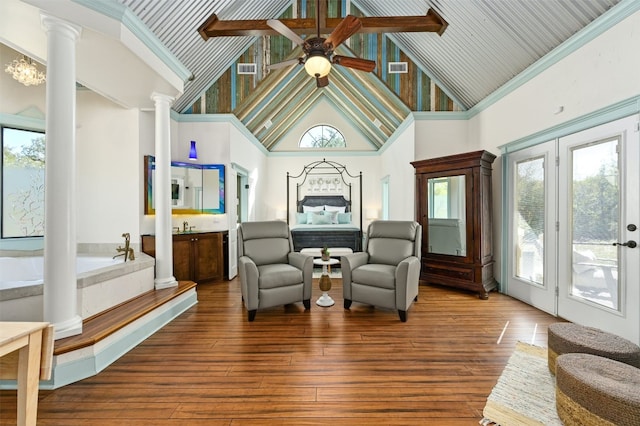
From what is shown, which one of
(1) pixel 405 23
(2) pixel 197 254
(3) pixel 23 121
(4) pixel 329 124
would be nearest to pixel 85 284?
(2) pixel 197 254

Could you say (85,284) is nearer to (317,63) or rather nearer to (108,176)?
(108,176)

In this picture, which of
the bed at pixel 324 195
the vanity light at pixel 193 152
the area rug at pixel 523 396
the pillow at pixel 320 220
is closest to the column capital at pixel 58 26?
the vanity light at pixel 193 152

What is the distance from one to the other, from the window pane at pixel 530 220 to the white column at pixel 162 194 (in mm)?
4654

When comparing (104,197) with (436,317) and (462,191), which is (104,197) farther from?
(462,191)

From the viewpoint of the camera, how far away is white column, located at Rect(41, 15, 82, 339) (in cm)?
215

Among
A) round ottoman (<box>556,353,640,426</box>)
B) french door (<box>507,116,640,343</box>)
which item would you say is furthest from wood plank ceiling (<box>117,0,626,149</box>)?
round ottoman (<box>556,353,640,426</box>)

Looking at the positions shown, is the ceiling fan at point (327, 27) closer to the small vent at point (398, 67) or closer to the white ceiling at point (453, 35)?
the white ceiling at point (453, 35)

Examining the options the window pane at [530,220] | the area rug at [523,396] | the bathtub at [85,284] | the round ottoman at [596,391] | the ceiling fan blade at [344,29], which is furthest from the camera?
the window pane at [530,220]

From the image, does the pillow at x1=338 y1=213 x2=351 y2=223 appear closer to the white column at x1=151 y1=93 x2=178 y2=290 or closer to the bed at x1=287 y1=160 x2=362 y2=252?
the bed at x1=287 y1=160 x2=362 y2=252

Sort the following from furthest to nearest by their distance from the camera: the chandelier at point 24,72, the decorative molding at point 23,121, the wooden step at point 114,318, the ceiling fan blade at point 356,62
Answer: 1. the decorative molding at point 23,121
2. the ceiling fan blade at point 356,62
3. the chandelier at point 24,72
4. the wooden step at point 114,318

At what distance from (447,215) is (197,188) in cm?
415

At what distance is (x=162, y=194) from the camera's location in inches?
142

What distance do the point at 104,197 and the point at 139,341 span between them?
241cm

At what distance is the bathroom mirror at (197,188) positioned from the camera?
4738mm
